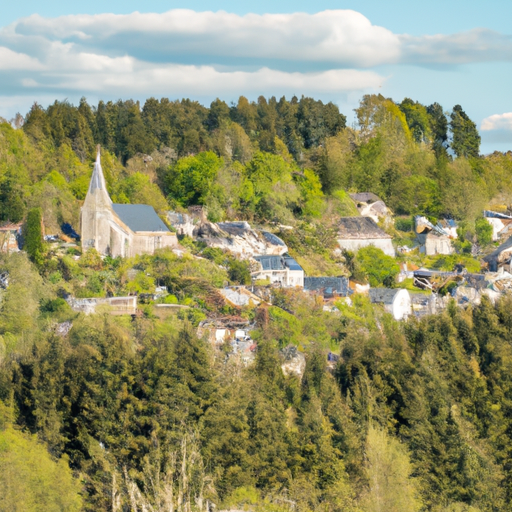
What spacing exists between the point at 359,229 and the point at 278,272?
26.3ft

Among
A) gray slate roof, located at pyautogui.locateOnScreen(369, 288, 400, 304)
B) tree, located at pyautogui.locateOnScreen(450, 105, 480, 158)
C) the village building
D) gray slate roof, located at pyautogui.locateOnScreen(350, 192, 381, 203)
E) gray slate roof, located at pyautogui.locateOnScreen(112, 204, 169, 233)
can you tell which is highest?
tree, located at pyautogui.locateOnScreen(450, 105, 480, 158)

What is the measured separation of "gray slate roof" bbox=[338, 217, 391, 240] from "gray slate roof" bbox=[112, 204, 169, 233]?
881 cm

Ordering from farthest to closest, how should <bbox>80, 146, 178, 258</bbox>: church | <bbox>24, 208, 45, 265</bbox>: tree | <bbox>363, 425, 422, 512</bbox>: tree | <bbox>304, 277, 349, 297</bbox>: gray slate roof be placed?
<bbox>304, 277, 349, 297</bbox>: gray slate roof
<bbox>80, 146, 178, 258</bbox>: church
<bbox>24, 208, 45, 265</bbox>: tree
<bbox>363, 425, 422, 512</bbox>: tree

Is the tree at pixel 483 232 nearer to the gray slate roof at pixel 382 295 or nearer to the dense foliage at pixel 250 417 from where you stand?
the gray slate roof at pixel 382 295

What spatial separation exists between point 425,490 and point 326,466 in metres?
2.34

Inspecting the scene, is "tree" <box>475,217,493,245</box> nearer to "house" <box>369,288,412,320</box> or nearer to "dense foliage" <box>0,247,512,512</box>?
"house" <box>369,288,412,320</box>

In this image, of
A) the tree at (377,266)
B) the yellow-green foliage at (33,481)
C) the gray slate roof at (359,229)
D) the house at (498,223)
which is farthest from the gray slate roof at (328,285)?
the yellow-green foliage at (33,481)

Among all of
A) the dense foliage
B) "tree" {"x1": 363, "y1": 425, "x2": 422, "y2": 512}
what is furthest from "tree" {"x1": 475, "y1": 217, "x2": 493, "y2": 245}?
"tree" {"x1": 363, "y1": 425, "x2": 422, "y2": 512}

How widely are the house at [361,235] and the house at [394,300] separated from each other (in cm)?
473

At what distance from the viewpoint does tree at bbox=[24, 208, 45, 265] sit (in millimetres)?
32125

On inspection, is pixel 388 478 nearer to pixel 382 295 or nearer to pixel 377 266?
pixel 382 295

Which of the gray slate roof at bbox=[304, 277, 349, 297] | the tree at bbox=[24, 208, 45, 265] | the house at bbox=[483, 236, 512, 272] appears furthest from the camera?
the house at bbox=[483, 236, 512, 272]

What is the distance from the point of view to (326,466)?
22.5 m

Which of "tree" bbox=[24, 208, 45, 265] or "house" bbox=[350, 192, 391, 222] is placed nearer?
"tree" bbox=[24, 208, 45, 265]
